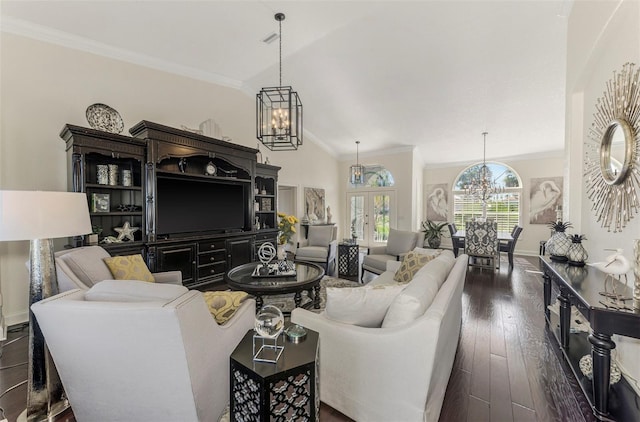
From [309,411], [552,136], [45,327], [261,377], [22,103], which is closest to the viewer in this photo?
[261,377]

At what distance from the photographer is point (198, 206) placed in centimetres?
443

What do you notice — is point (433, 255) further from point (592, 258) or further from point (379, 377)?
point (379, 377)

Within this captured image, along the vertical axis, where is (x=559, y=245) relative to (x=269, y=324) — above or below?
above

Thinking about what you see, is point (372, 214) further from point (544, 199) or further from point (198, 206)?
point (198, 206)

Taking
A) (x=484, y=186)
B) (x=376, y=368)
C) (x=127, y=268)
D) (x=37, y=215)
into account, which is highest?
(x=484, y=186)

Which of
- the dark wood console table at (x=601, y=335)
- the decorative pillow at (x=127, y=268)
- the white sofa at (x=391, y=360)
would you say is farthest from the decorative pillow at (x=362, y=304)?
the decorative pillow at (x=127, y=268)

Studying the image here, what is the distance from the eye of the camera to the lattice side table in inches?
41.6

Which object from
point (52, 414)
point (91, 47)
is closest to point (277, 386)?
point (52, 414)

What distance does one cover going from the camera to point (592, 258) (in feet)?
7.88

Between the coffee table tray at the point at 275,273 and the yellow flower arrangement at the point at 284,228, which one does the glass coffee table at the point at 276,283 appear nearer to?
the coffee table tray at the point at 275,273

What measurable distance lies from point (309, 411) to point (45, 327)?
1.40 m

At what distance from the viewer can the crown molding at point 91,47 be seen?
111 inches

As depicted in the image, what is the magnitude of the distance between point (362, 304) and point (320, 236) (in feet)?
13.4

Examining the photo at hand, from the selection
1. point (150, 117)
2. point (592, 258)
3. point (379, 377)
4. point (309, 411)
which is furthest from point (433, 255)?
point (150, 117)
